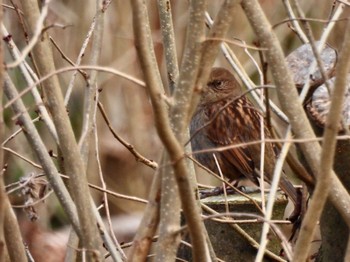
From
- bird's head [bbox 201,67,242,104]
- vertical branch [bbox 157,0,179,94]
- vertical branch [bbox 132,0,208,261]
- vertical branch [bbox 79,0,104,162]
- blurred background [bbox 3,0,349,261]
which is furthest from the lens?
blurred background [bbox 3,0,349,261]

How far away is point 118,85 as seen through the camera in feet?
26.9

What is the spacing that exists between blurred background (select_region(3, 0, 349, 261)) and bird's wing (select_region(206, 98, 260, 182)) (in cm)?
133

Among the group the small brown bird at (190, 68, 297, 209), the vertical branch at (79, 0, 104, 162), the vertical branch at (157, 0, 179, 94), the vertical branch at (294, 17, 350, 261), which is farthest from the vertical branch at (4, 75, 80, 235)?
the small brown bird at (190, 68, 297, 209)

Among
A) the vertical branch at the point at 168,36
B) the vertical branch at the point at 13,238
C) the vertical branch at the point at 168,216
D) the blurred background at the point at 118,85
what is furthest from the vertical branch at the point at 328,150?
the blurred background at the point at 118,85

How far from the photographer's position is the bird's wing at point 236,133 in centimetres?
565

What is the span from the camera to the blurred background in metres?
7.26

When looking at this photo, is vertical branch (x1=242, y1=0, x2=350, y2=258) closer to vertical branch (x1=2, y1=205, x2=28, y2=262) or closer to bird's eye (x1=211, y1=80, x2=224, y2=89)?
vertical branch (x1=2, y1=205, x2=28, y2=262)

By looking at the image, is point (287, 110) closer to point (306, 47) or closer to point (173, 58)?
point (173, 58)

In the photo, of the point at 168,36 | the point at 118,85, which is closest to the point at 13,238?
the point at 168,36

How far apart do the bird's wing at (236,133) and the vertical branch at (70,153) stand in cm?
320

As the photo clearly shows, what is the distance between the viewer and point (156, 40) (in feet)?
25.3

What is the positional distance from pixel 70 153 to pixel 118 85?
18.9 feet

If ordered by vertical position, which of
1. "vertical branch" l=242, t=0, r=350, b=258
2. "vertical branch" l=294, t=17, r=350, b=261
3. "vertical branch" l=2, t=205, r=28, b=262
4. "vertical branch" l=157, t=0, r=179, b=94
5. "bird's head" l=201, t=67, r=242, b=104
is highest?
"bird's head" l=201, t=67, r=242, b=104

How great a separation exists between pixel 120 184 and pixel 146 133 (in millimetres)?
735
